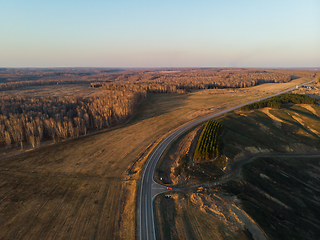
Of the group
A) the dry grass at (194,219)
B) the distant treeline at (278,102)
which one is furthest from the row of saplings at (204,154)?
the distant treeline at (278,102)

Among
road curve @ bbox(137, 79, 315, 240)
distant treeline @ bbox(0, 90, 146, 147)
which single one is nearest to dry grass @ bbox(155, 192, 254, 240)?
road curve @ bbox(137, 79, 315, 240)

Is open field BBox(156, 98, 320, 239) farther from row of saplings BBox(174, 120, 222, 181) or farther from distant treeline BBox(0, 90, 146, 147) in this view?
distant treeline BBox(0, 90, 146, 147)

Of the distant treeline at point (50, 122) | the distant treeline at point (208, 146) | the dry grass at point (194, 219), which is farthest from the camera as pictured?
the distant treeline at point (50, 122)

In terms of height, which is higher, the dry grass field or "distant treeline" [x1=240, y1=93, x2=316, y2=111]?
"distant treeline" [x1=240, y1=93, x2=316, y2=111]

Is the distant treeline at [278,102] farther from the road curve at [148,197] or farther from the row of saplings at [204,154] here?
the road curve at [148,197]

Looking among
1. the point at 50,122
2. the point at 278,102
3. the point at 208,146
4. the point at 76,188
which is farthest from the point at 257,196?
the point at 278,102

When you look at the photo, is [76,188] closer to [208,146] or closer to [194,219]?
[194,219]

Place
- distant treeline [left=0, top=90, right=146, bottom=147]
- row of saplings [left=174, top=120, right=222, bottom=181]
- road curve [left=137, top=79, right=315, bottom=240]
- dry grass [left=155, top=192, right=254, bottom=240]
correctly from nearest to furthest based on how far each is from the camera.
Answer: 1. dry grass [left=155, top=192, right=254, bottom=240]
2. road curve [left=137, top=79, right=315, bottom=240]
3. row of saplings [left=174, top=120, right=222, bottom=181]
4. distant treeline [left=0, top=90, right=146, bottom=147]
